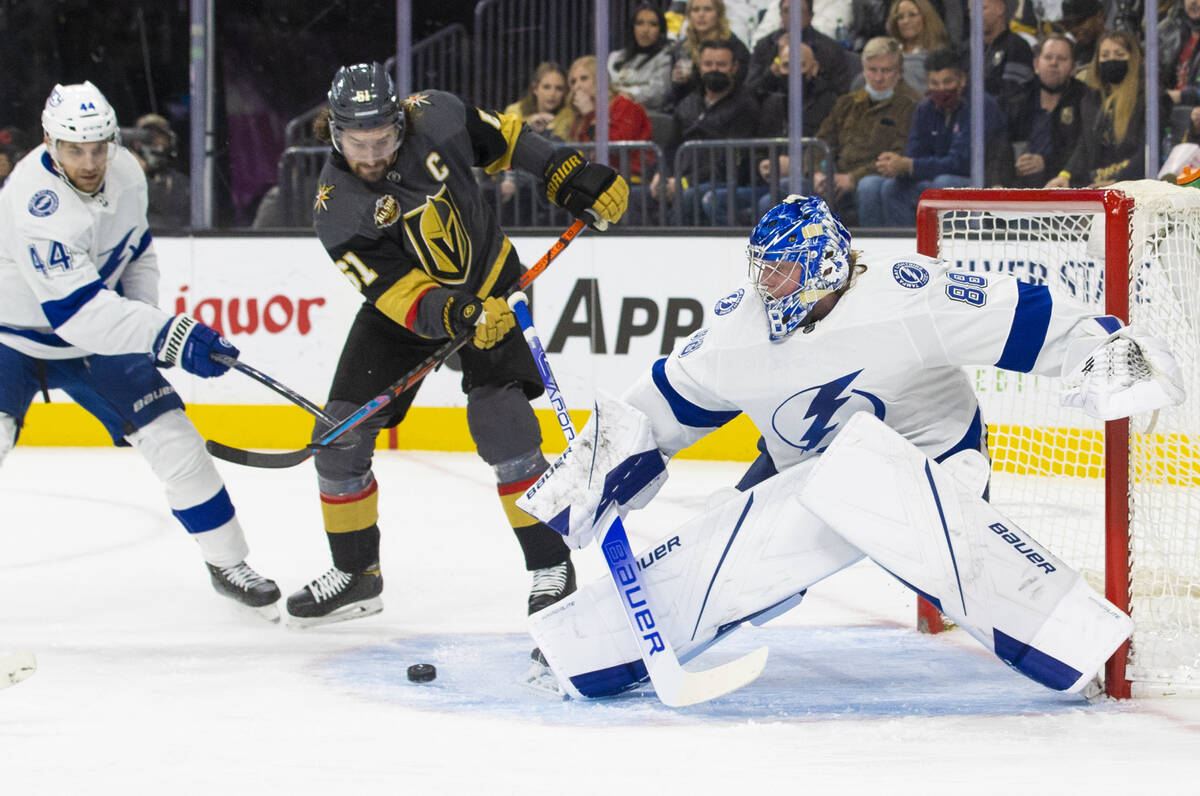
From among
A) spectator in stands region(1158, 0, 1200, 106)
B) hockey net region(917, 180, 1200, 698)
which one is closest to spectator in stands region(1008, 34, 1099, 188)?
spectator in stands region(1158, 0, 1200, 106)

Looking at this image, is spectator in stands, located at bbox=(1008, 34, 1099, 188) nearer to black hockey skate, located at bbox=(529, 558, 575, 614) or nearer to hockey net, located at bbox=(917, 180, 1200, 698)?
hockey net, located at bbox=(917, 180, 1200, 698)

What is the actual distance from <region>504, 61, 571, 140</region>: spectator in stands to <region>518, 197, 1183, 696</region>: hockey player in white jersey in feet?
10.2

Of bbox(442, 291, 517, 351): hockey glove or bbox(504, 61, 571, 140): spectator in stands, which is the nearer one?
bbox(442, 291, 517, 351): hockey glove

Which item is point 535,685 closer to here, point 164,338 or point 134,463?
point 164,338

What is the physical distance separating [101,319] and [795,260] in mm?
1408

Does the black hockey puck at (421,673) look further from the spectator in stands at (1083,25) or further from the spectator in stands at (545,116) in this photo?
the spectator in stands at (1083,25)

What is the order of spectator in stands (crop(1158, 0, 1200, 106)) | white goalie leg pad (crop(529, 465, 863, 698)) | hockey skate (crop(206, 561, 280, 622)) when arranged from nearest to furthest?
white goalie leg pad (crop(529, 465, 863, 698)), hockey skate (crop(206, 561, 280, 622)), spectator in stands (crop(1158, 0, 1200, 106))

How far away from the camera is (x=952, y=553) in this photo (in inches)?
94.3

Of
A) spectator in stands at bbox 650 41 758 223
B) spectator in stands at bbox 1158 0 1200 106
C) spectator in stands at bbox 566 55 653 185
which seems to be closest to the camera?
spectator in stands at bbox 1158 0 1200 106

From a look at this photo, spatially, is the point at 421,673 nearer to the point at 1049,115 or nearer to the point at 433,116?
the point at 433,116

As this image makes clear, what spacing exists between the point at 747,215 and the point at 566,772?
3.38 metres

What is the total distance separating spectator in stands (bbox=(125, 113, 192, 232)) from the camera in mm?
5918

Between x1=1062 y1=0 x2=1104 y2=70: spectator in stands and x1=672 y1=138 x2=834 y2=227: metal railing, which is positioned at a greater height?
x1=1062 y1=0 x2=1104 y2=70: spectator in stands

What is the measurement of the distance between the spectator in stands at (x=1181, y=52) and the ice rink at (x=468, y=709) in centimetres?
216
